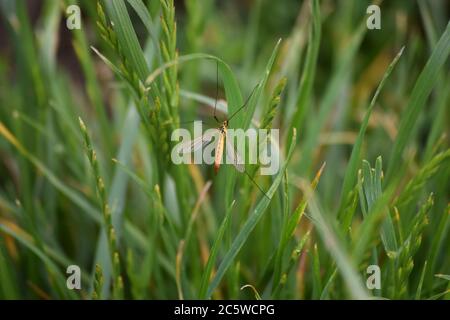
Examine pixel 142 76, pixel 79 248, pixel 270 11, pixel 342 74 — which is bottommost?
pixel 79 248

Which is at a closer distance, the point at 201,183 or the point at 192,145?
the point at 192,145

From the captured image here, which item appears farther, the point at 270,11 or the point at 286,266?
the point at 270,11

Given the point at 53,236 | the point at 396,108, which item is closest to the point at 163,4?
the point at 53,236

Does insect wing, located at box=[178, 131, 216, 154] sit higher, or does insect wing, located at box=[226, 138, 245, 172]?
insect wing, located at box=[178, 131, 216, 154]

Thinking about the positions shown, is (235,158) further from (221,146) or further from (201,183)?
(201,183)

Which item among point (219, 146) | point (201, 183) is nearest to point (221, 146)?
point (219, 146)

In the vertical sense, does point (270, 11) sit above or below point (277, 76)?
above

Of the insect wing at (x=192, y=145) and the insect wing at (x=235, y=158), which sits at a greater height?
the insect wing at (x=192, y=145)

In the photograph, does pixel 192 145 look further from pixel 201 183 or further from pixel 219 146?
pixel 201 183

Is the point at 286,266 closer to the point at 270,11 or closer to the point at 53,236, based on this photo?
the point at 53,236
